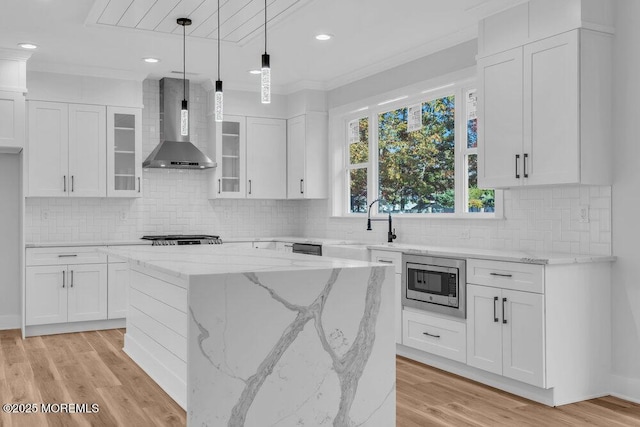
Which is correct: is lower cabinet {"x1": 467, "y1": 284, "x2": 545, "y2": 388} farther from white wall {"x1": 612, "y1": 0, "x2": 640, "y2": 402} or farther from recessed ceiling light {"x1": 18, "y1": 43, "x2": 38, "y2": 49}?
recessed ceiling light {"x1": 18, "y1": 43, "x2": 38, "y2": 49}

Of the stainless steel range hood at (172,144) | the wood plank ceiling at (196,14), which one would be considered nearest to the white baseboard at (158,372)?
the stainless steel range hood at (172,144)

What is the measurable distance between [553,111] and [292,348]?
7.85 ft

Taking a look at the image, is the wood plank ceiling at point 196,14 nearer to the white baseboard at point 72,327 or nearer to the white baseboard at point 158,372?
the white baseboard at point 158,372

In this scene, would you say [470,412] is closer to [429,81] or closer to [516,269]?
[516,269]

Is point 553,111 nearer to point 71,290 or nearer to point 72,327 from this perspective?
point 71,290

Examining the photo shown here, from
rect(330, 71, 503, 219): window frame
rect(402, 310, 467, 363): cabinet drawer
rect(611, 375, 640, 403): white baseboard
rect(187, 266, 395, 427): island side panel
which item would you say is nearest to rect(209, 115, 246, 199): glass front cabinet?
rect(330, 71, 503, 219): window frame

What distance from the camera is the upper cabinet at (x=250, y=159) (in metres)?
7.23

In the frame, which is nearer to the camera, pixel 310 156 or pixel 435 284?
pixel 435 284

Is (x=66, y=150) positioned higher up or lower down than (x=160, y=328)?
higher up

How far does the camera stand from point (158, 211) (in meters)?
7.18

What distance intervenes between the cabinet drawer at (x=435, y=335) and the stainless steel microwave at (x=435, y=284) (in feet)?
0.28

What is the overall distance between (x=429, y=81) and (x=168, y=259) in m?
3.16

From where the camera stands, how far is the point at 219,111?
398 centimetres

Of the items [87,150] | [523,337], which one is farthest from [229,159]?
[523,337]
